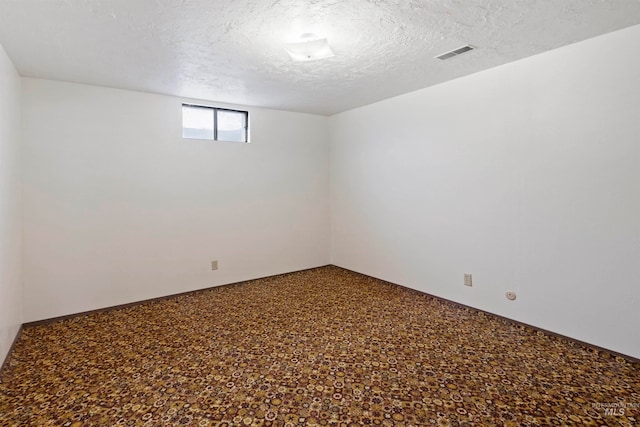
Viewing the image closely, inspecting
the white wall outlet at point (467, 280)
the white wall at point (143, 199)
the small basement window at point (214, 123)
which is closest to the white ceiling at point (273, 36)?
the white wall at point (143, 199)

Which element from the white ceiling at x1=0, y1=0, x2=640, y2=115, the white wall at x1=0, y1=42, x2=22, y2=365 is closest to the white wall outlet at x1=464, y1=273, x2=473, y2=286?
the white ceiling at x1=0, y1=0, x2=640, y2=115

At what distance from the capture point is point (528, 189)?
9.76ft

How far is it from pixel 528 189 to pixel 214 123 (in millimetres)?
3665

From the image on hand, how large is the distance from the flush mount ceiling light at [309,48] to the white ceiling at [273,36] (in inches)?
2.6

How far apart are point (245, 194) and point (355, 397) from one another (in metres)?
3.12

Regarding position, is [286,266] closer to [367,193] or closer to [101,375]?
[367,193]

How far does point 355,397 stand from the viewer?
6.72ft

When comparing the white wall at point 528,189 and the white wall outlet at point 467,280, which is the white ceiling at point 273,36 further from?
the white wall outlet at point 467,280

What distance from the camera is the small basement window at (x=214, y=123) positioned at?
13.6 feet

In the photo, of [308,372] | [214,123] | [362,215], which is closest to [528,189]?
[362,215]

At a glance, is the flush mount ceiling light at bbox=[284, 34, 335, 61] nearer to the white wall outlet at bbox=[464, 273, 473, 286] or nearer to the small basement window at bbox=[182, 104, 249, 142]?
the small basement window at bbox=[182, 104, 249, 142]

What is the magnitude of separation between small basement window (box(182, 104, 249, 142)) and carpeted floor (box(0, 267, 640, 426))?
85.8 inches

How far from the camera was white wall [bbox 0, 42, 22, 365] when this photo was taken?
97.4 inches

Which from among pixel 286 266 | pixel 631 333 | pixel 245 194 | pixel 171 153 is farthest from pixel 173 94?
pixel 631 333
